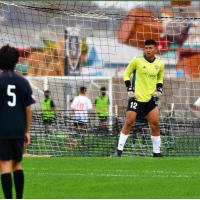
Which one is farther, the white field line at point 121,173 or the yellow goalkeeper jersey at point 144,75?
the yellow goalkeeper jersey at point 144,75

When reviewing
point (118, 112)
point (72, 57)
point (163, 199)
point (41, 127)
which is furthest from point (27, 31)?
point (163, 199)

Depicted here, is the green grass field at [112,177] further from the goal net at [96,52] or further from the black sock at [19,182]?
the goal net at [96,52]

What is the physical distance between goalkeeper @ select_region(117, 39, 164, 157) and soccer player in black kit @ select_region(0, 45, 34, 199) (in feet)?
22.2

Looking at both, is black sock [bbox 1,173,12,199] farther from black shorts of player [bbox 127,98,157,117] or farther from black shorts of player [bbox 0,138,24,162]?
black shorts of player [bbox 127,98,157,117]

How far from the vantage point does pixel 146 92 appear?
1786 centimetres

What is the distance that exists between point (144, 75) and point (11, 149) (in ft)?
23.6

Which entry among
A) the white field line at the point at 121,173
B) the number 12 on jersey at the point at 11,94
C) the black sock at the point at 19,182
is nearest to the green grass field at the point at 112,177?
the white field line at the point at 121,173

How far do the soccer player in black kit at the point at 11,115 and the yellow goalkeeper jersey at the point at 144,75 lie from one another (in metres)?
6.89

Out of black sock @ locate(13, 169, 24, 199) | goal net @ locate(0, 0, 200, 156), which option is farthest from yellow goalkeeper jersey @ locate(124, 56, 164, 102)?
black sock @ locate(13, 169, 24, 199)

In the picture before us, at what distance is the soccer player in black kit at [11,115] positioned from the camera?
10875 millimetres

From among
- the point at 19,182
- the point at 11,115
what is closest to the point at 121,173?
the point at 19,182

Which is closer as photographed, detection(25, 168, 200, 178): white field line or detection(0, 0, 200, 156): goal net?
detection(25, 168, 200, 178): white field line

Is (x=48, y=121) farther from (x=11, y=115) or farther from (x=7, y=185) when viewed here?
(x=11, y=115)

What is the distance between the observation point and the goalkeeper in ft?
58.3
